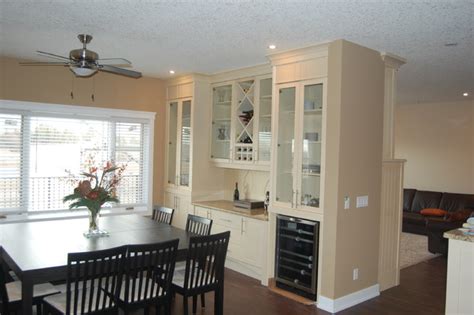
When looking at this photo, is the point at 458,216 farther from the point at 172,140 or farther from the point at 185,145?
the point at 172,140

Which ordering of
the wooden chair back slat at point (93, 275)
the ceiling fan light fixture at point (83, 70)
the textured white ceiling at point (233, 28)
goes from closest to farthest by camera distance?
the wooden chair back slat at point (93, 275), the textured white ceiling at point (233, 28), the ceiling fan light fixture at point (83, 70)

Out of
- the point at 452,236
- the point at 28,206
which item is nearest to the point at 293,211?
the point at 452,236

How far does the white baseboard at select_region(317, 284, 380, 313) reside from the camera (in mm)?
4062

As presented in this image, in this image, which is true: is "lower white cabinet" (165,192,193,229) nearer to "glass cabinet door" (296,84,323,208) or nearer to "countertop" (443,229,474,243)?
"glass cabinet door" (296,84,323,208)

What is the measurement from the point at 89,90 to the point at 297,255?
3786mm

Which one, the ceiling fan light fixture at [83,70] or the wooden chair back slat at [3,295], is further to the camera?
the ceiling fan light fixture at [83,70]

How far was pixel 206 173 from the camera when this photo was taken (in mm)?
6199

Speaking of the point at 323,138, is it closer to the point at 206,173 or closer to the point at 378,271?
the point at 378,271

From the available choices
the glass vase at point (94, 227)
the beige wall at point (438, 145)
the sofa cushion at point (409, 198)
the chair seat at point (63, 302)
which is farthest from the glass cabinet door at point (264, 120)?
the beige wall at point (438, 145)

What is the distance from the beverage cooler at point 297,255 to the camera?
4.24 m

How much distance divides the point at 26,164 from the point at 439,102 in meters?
7.85

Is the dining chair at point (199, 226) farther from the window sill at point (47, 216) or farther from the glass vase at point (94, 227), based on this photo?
the window sill at point (47, 216)

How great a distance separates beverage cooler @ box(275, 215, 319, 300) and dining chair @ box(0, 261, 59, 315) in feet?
7.84

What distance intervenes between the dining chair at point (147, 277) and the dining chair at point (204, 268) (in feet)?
0.50
